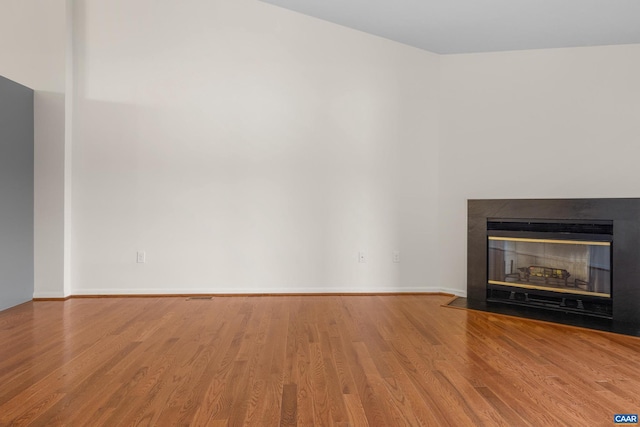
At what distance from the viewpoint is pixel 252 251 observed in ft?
14.0

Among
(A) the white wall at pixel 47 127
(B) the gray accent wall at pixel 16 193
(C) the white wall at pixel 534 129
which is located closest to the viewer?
(B) the gray accent wall at pixel 16 193

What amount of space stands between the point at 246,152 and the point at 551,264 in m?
3.02

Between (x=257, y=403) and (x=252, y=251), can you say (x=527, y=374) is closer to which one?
(x=257, y=403)

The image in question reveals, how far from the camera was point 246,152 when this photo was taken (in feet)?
13.9

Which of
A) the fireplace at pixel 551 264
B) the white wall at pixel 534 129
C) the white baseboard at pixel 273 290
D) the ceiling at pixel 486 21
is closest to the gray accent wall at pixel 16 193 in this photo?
the white baseboard at pixel 273 290

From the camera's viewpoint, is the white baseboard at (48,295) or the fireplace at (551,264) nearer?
the fireplace at (551,264)

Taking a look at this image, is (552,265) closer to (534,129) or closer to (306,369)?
(534,129)

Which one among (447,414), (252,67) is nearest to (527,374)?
(447,414)

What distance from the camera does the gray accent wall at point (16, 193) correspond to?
3.58m

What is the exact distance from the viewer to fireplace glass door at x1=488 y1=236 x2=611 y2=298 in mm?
3375

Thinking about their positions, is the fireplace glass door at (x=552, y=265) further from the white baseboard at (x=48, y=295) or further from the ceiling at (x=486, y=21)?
the white baseboard at (x=48, y=295)

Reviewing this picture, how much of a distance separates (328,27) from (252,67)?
883mm

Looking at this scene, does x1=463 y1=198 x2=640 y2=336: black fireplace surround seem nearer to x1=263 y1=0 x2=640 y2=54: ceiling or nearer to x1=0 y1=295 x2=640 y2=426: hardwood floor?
x1=0 y1=295 x2=640 y2=426: hardwood floor

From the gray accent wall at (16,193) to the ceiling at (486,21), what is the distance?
8.37 feet
